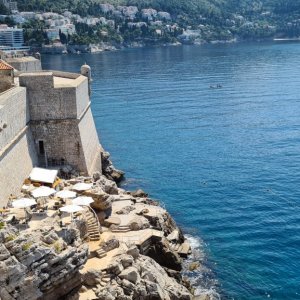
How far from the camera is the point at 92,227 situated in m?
33.1

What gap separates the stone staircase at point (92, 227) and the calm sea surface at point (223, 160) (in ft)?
23.6

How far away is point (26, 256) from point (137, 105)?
63331 millimetres

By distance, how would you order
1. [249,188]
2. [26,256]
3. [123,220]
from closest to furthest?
[26,256], [123,220], [249,188]

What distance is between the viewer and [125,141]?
66938mm

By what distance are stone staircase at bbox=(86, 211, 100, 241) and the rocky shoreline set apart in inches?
3.3

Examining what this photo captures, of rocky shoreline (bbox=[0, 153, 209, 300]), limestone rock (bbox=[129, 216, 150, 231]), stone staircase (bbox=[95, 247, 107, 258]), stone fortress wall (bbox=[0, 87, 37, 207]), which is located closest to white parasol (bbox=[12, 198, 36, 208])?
rocky shoreline (bbox=[0, 153, 209, 300])

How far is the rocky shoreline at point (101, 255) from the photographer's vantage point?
80.2ft

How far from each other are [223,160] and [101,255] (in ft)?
96.4

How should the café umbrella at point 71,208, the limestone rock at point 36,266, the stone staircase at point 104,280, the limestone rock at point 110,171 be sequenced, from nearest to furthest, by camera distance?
the limestone rock at point 36,266, the stone staircase at point 104,280, the café umbrella at point 71,208, the limestone rock at point 110,171

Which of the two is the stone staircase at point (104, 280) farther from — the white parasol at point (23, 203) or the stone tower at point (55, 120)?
the stone tower at point (55, 120)

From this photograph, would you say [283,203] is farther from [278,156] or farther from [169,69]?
[169,69]

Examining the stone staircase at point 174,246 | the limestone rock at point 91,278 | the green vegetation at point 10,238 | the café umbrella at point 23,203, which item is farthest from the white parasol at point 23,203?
the stone staircase at point 174,246

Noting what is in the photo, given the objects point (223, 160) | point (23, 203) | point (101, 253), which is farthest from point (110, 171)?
point (23, 203)

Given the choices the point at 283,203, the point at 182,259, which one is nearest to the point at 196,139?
the point at 283,203
